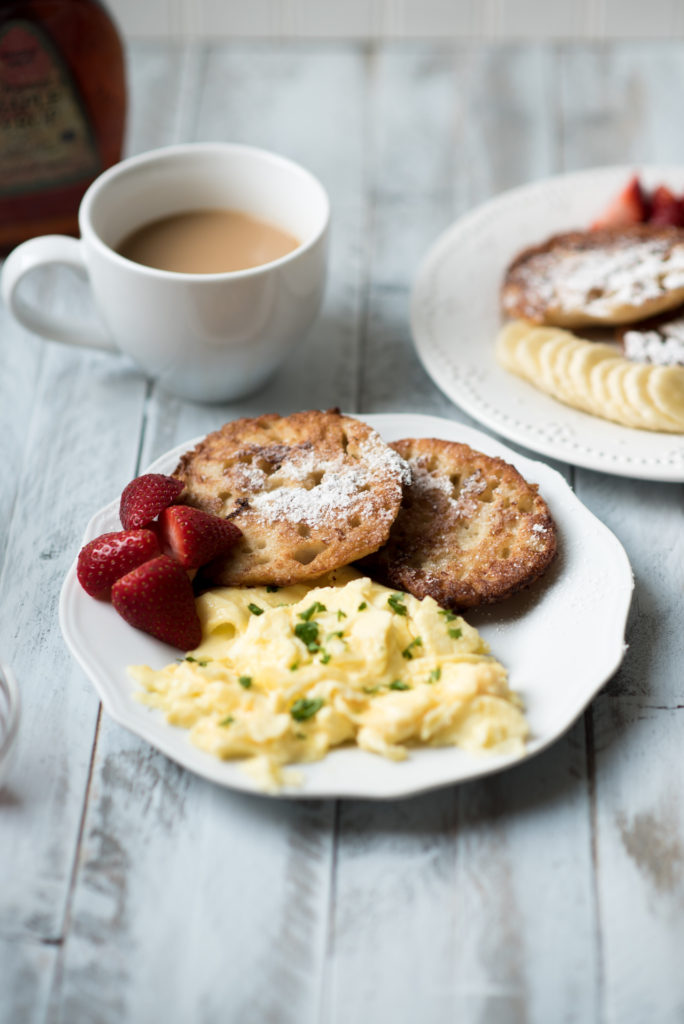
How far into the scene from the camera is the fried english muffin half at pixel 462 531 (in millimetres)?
1845

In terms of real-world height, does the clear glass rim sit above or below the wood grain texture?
below

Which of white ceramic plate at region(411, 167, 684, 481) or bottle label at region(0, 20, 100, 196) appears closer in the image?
white ceramic plate at region(411, 167, 684, 481)

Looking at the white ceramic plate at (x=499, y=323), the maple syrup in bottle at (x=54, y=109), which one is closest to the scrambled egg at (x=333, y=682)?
the white ceramic plate at (x=499, y=323)

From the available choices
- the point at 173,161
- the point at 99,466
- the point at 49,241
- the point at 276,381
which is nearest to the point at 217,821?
the point at 99,466

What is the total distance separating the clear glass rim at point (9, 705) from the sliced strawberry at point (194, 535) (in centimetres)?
36

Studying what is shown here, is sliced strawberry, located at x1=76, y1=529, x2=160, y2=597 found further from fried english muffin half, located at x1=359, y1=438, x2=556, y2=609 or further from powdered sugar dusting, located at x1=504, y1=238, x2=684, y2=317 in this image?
powdered sugar dusting, located at x1=504, y1=238, x2=684, y2=317

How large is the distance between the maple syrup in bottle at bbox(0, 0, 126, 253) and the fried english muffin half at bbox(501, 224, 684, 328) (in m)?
1.17

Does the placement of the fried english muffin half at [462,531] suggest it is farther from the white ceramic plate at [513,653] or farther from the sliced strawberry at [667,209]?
the sliced strawberry at [667,209]

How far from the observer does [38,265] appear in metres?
2.33

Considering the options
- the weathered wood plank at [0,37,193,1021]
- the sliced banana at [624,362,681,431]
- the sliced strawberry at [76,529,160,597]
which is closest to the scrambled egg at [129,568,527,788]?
the sliced strawberry at [76,529,160,597]

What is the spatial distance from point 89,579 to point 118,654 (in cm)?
15

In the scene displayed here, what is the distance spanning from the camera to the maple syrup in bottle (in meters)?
2.53

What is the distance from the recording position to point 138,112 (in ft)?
11.3

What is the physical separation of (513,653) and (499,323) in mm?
1104
